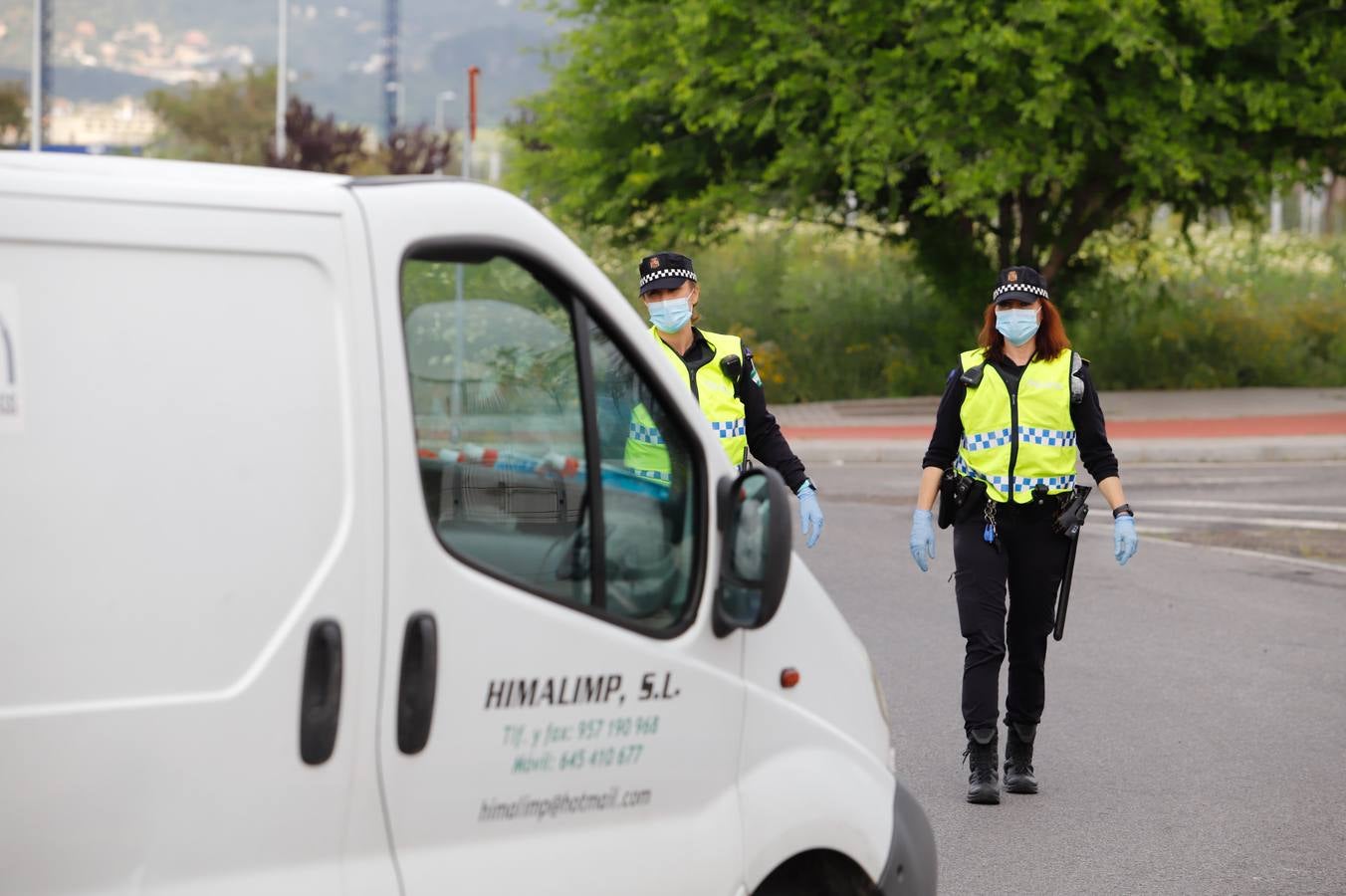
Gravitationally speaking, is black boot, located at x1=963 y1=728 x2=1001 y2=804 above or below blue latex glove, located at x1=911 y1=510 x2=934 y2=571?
below

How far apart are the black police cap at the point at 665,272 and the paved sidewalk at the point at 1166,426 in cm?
1216

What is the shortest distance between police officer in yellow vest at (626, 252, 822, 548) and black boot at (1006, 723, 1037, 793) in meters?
1.05

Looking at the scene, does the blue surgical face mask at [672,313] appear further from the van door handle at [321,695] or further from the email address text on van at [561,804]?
the van door handle at [321,695]

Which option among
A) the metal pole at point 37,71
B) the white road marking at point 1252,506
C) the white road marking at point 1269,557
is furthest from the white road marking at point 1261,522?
the metal pole at point 37,71

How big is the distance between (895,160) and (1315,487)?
731 centimetres

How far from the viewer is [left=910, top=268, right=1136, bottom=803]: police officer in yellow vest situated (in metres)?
6.65

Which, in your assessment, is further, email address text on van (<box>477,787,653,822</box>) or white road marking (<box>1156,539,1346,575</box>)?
white road marking (<box>1156,539,1346,575</box>)

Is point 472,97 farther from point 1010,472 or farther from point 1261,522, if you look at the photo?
point 1010,472

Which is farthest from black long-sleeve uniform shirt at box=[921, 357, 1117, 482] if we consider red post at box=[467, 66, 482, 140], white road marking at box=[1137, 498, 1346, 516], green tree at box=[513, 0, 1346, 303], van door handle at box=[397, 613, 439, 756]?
green tree at box=[513, 0, 1346, 303]

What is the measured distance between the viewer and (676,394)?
358cm

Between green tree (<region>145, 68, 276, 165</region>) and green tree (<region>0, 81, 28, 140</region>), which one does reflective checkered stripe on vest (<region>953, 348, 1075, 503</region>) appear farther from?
green tree (<region>145, 68, 276, 165</region>)

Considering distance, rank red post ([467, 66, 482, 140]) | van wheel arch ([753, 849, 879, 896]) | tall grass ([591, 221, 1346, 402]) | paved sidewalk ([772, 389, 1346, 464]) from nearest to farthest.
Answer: van wheel arch ([753, 849, 879, 896]), red post ([467, 66, 482, 140]), paved sidewalk ([772, 389, 1346, 464]), tall grass ([591, 221, 1346, 402])

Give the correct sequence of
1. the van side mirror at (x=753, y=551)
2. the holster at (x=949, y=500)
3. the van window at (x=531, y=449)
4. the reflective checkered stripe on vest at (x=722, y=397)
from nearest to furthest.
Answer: the van window at (x=531, y=449), the van side mirror at (x=753, y=551), the reflective checkered stripe on vest at (x=722, y=397), the holster at (x=949, y=500)

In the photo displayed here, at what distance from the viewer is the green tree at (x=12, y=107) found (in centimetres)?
6450
